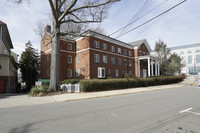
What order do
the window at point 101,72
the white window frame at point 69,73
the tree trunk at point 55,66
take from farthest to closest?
the white window frame at point 69,73, the window at point 101,72, the tree trunk at point 55,66

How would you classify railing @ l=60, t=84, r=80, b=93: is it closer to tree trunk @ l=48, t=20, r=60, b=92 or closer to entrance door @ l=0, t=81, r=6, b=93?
tree trunk @ l=48, t=20, r=60, b=92

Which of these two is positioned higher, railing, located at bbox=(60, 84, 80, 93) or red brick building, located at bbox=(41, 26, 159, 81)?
red brick building, located at bbox=(41, 26, 159, 81)

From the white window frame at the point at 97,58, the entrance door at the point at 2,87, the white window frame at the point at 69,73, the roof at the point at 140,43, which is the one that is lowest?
the entrance door at the point at 2,87

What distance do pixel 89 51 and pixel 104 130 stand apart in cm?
1937

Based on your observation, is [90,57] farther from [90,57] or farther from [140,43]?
[140,43]

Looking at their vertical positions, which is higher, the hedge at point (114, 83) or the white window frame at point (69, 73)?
the white window frame at point (69, 73)

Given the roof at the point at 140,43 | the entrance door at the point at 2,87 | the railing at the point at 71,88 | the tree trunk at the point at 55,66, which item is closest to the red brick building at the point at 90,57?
the roof at the point at 140,43

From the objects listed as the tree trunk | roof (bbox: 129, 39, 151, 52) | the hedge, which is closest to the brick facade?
roof (bbox: 129, 39, 151, 52)

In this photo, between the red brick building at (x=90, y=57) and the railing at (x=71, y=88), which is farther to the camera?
the red brick building at (x=90, y=57)

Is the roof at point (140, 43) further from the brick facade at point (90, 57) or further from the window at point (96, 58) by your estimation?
the window at point (96, 58)

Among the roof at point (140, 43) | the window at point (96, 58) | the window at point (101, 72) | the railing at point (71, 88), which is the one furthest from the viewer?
the roof at point (140, 43)

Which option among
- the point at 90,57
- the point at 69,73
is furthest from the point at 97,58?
the point at 69,73

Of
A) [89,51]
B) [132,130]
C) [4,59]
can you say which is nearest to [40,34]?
[4,59]

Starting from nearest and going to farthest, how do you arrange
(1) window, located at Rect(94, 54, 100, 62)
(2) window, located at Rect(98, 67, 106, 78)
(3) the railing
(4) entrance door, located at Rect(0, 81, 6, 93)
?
1. (3) the railing
2. (4) entrance door, located at Rect(0, 81, 6, 93)
3. (2) window, located at Rect(98, 67, 106, 78)
4. (1) window, located at Rect(94, 54, 100, 62)
